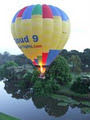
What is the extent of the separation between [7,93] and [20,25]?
25.7 m

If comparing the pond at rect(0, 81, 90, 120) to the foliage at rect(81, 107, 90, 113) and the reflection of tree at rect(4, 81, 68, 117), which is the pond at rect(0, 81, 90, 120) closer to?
the reflection of tree at rect(4, 81, 68, 117)

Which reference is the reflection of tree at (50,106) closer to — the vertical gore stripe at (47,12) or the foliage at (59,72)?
the foliage at (59,72)

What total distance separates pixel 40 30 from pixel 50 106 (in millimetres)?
16266

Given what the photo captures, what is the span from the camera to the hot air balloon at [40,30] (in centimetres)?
2189

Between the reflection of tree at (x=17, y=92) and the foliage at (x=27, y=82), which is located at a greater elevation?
the foliage at (x=27, y=82)

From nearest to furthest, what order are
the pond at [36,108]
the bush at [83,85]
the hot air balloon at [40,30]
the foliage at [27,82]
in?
the hot air balloon at [40,30] < the pond at [36,108] < the bush at [83,85] < the foliage at [27,82]

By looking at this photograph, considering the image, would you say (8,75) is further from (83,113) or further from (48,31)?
(48,31)

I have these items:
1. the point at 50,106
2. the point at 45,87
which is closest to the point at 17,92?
the point at 45,87

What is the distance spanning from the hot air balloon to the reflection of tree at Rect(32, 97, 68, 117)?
1079 centimetres

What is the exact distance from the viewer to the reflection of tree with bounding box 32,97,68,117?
32556 millimetres

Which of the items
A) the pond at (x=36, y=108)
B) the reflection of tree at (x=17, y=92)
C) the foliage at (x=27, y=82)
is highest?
the foliage at (x=27, y=82)

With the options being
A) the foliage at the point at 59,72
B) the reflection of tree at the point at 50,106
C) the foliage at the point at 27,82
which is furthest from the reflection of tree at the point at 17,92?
the foliage at the point at 59,72

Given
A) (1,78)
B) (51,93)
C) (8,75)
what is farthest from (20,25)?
(1,78)

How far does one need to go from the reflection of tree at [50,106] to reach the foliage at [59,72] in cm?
464
